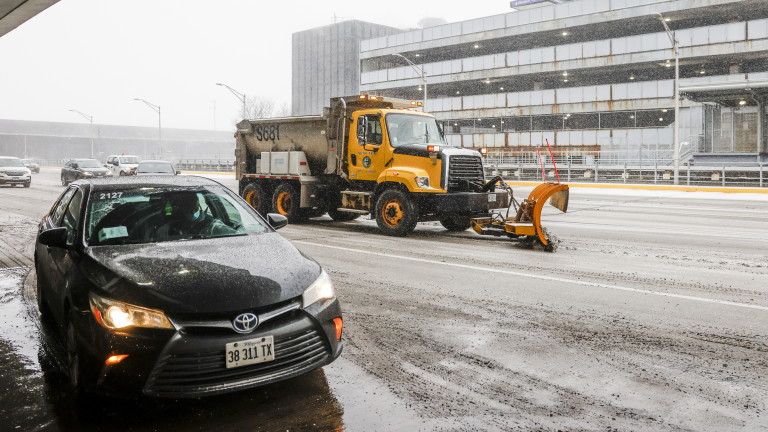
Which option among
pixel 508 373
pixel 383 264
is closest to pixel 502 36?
pixel 383 264

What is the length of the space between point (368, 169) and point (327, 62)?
3589 inches

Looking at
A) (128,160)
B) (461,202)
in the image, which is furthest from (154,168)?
(461,202)

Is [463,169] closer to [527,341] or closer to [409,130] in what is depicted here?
[409,130]

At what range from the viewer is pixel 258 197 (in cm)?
1723

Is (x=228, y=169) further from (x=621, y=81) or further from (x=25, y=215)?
(x=25, y=215)

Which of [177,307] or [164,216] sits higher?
[164,216]

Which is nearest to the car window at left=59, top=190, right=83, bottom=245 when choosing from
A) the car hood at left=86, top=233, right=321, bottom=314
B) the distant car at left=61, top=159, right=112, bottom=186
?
the car hood at left=86, top=233, right=321, bottom=314

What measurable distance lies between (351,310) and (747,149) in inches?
1385

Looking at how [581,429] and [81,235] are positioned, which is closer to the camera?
[581,429]

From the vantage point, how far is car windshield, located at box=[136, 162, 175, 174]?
28359 millimetres

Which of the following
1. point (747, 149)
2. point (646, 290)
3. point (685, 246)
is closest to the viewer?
point (646, 290)

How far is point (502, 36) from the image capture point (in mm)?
54812

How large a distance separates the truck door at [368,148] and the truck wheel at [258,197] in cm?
348

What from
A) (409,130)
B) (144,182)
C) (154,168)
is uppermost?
(409,130)
